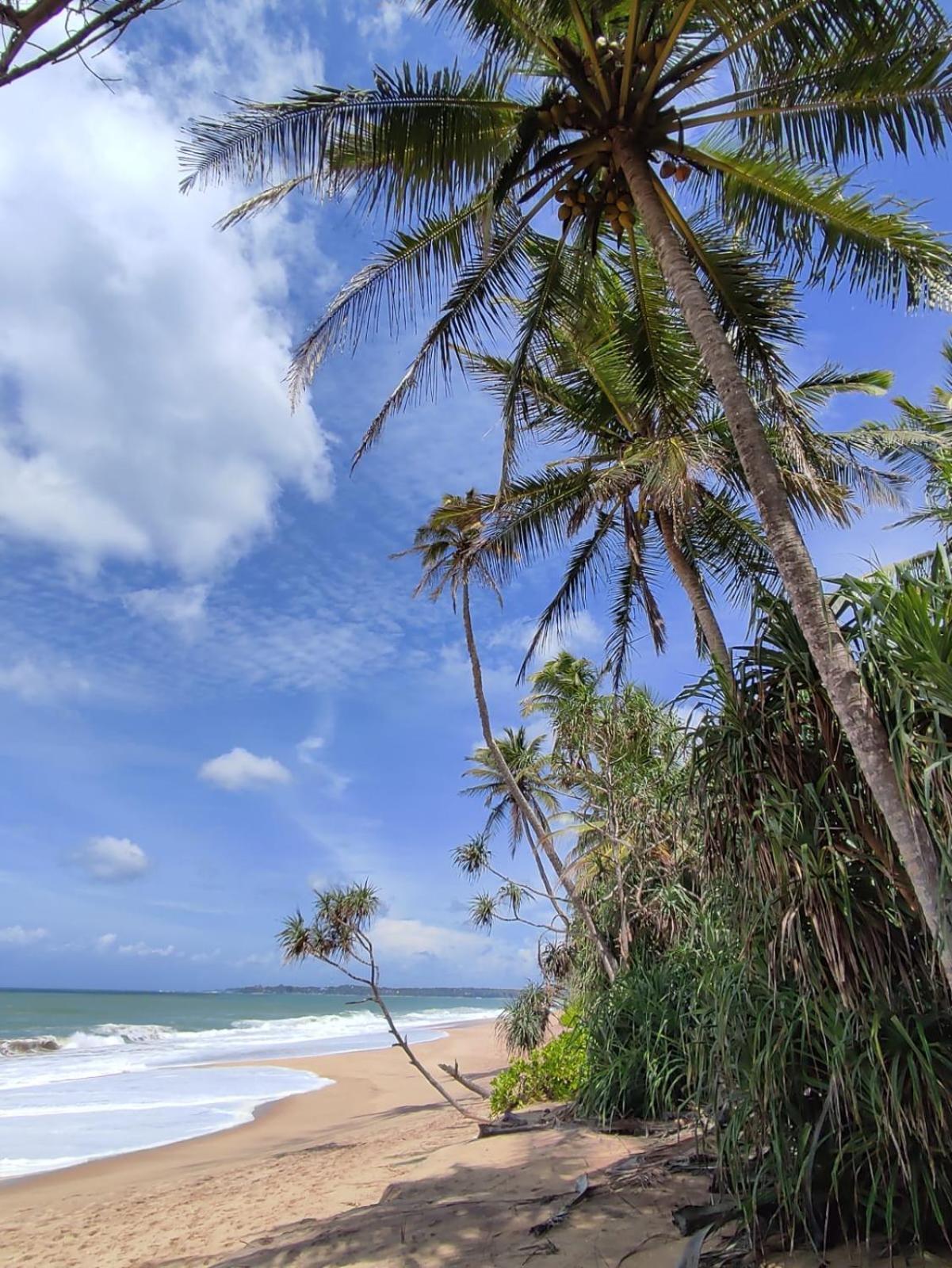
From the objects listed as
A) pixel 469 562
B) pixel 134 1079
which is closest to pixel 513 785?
pixel 469 562

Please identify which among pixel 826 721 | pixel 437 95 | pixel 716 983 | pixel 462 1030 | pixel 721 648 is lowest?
pixel 462 1030

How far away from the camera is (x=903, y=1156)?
318cm

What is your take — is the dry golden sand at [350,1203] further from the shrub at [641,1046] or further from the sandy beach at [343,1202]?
the shrub at [641,1046]

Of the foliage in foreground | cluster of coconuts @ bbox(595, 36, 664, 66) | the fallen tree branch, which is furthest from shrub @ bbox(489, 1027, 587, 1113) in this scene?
cluster of coconuts @ bbox(595, 36, 664, 66)

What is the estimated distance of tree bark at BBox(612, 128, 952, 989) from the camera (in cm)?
323

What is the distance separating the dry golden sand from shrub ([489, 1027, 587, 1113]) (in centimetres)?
98

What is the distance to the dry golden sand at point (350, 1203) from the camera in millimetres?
4219

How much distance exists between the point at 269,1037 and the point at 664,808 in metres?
32.8

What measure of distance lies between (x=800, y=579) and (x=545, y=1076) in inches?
306

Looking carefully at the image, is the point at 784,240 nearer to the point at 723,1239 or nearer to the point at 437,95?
the point at 437,95

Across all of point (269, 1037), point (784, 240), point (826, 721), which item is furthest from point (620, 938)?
point (269, 1037)

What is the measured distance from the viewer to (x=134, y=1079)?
1962 centimetres

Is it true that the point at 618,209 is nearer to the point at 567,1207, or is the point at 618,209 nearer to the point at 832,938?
the point at 832,938

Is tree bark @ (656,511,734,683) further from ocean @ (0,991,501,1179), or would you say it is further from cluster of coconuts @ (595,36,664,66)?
ocean @ (0,991,501,1179)
